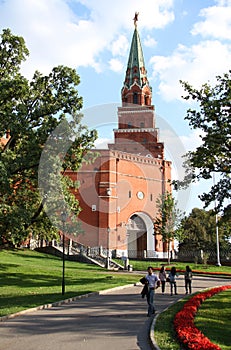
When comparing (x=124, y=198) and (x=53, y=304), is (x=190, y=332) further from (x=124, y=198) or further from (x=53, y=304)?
(x=124, y=198)

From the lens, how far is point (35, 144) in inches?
666

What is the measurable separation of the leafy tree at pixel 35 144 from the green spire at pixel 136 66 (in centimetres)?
4047

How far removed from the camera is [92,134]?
1847 cm

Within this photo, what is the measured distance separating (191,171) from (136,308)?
843 centimetres

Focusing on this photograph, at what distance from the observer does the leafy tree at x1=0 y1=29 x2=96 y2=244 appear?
54.3 ft

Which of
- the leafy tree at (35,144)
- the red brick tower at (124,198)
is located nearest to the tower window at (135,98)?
the red brick tower at (124,198)

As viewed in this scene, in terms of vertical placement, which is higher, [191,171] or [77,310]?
[191,171]

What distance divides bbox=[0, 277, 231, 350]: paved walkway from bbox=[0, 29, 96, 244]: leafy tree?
5.16 m

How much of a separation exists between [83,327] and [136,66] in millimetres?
53682

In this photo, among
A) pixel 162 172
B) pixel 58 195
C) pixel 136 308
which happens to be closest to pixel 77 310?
pixel 136 308

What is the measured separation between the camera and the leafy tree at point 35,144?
54.3 ft

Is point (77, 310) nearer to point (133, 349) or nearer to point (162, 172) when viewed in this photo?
point (133, 349)

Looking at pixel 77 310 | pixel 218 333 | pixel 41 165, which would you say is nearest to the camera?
pixel 218 333

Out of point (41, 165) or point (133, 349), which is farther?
point (41, 165)
